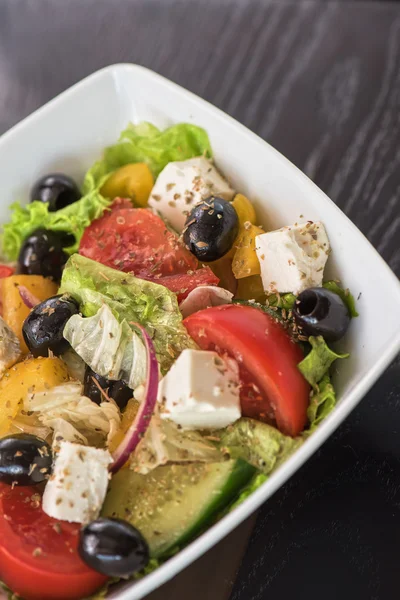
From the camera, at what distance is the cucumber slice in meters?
1.59

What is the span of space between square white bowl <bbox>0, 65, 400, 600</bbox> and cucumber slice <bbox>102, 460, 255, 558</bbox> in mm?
73

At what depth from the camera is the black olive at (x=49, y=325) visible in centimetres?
193

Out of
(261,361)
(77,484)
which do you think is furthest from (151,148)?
(77,484)

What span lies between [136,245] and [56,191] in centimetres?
48

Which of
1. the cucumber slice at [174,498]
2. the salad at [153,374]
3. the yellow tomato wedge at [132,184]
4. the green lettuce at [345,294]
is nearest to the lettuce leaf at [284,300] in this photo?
the salad at [153,374]

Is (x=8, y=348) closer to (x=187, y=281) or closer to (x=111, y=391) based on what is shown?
(x=111, y=391)

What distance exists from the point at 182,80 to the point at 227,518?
2444 millimetres

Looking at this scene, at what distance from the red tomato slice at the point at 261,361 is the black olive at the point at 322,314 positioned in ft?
0.24

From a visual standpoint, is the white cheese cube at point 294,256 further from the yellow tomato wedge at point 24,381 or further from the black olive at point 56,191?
the black olive at point 56,191

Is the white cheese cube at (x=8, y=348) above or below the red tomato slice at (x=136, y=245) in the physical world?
below

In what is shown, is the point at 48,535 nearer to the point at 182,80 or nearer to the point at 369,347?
the point at 369,347

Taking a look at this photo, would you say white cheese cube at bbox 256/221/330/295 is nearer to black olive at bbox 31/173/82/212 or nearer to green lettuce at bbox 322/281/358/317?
green lettuce at bbox 322/281/358/317

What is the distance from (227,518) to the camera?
150 cm

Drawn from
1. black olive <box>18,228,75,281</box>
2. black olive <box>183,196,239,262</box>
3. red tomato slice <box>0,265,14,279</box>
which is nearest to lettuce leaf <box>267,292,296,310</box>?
black olive <box>183,196,239,262</box>
